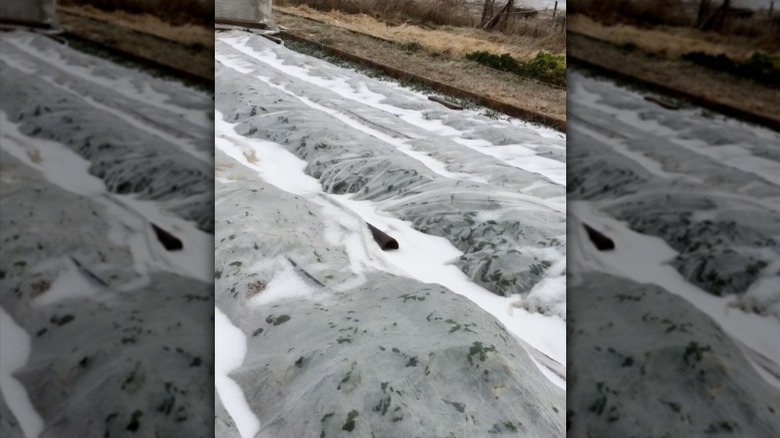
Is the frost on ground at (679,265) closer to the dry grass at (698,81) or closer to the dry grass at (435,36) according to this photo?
the dry grass at (698,81)

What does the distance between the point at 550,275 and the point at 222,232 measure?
1.10 m

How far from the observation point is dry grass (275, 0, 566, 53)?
121 inches

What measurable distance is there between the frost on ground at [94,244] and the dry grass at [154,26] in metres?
0.04

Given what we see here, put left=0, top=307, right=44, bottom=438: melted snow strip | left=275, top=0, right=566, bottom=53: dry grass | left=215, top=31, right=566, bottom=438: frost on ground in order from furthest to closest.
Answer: left=275, top=0, right=566, bottom=53: dry grass, left=215, top=31, right=566, bottom=438: frost on ground, left=0, top=307, right=44, bottom=438: melted snow strip

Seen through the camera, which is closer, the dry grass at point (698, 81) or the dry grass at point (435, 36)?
the dry grass at point (698, 81)

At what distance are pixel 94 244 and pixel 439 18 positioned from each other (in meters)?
2.79

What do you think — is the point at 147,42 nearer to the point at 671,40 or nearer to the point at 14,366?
the point at 14,366

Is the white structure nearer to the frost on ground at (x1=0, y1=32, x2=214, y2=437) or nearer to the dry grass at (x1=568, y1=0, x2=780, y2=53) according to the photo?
the frost on ground at (x1=0, y1=32, x2=214, y2=437)

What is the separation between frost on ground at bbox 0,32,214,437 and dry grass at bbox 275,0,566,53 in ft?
8.59

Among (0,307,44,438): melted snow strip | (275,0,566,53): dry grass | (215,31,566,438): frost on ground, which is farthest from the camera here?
(275,0,566,53): dry grass

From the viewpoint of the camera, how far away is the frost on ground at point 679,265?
0.60m

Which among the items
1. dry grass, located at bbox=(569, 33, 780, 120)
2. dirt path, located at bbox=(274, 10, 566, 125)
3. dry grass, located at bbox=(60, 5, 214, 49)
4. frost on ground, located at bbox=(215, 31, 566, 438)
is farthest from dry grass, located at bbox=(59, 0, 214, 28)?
dirt path, located at bbox=(274, 10, 566, 125)

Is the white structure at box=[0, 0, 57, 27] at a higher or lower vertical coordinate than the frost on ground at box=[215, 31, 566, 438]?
higher

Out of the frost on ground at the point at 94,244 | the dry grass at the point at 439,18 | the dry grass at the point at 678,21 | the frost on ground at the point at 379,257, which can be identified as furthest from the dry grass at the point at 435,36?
the frost on ground at the point at 94,244
